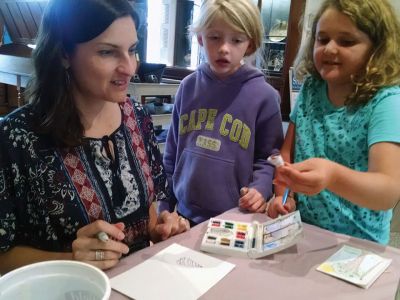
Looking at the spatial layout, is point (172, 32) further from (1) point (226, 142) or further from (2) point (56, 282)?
(2) point (56, 282)

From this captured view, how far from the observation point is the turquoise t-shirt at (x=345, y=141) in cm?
91

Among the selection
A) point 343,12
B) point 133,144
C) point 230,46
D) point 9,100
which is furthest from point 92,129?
point 9,100

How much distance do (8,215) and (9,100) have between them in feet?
16.8

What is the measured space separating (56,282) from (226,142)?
80 cm

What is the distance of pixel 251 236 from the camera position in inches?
33.8

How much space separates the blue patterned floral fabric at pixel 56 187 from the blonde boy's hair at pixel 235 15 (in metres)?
0.51

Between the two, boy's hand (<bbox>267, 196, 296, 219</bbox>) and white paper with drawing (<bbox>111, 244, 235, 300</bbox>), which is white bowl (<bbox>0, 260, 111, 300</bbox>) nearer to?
white paper with drawing (<bbox>111, 244, 235, 300</bbox>)

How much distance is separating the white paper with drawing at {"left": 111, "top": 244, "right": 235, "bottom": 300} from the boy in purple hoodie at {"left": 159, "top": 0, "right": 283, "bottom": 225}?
0.45 metres

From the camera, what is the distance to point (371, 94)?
0.96 metres

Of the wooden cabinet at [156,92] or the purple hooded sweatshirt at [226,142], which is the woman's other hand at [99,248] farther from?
the wooden cabinet at [156,92]

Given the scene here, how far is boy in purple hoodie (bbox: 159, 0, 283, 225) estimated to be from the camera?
1205 mm

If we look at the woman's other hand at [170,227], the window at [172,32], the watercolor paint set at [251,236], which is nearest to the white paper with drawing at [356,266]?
the watercolor paint set at [251,236]

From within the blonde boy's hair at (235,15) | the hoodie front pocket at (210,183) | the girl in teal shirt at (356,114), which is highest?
the blonde boy's hair at (235,15)

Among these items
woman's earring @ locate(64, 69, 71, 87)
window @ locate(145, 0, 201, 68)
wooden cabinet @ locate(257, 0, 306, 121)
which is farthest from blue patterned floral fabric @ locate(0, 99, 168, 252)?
window @ locate(145, 0, 201, 68)
